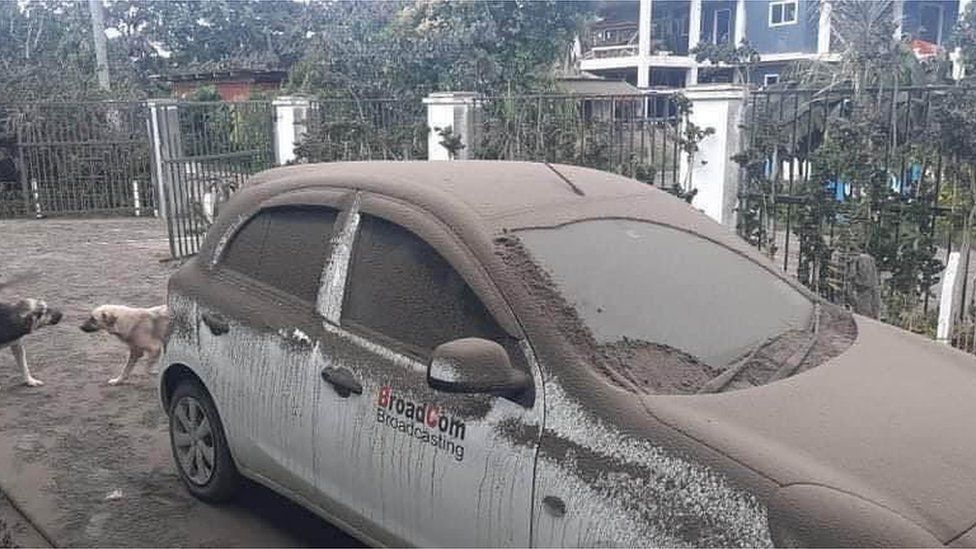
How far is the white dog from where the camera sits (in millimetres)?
5926

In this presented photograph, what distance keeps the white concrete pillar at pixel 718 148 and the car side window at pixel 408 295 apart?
5.28m

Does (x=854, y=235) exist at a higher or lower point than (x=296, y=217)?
lower

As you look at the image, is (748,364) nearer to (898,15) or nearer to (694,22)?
(898,15)

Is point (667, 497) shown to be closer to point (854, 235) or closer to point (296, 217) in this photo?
point (296, 217)

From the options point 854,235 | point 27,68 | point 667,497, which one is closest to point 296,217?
point 667,497

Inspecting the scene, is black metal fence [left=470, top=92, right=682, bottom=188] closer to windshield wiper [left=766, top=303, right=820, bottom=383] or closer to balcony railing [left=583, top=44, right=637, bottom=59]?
windshield wiper [left=766, top=303, right=820, bottom=383]

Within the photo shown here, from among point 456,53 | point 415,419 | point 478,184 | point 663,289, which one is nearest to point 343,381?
point 415,419

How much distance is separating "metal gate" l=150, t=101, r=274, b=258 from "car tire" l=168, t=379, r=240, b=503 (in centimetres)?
435

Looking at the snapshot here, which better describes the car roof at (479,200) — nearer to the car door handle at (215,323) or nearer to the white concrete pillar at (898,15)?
the car door handle at (215,323)

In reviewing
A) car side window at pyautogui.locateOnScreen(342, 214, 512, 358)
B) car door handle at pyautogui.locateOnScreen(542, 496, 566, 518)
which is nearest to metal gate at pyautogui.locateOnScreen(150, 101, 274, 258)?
car side window at pyautogui.locateOnScreen(342, 214, 512, 358)

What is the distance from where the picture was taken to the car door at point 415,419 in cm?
267

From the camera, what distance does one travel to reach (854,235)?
22.1 feet

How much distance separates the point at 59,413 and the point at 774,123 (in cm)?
619

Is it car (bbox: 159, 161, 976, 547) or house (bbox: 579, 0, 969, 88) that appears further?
house (bbox: 579, 0, 969, 88)
